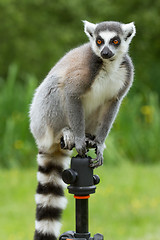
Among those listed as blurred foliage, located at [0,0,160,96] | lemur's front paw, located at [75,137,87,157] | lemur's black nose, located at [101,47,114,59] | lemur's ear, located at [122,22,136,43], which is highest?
blurred foliage, located at [0,0,160,96]

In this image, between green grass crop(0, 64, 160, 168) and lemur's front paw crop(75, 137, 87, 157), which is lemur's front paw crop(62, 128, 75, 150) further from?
green grass crop(0, 64, 160, 168)

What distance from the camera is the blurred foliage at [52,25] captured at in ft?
32.4

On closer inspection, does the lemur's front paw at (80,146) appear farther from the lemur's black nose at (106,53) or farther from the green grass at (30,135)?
the green grass at (30,135)

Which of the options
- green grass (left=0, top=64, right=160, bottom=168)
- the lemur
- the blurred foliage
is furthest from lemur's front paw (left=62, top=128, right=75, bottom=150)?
the blurred foliage

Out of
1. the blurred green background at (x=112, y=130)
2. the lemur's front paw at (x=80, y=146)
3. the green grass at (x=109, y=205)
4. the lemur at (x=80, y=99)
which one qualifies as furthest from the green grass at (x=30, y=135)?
the lemur's front paw at (x=80, y=146)

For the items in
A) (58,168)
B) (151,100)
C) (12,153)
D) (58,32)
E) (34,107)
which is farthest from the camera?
(58,32)

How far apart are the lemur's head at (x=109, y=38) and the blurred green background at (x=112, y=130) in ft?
7.48

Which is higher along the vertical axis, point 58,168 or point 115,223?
point 58,168

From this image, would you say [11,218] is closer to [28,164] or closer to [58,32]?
[28,164]

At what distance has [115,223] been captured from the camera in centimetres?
452

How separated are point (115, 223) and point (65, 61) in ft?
7.69

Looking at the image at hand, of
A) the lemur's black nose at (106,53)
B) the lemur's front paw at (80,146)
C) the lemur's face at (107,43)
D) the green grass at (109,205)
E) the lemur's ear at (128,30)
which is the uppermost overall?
the lemur's ear at (128,30)

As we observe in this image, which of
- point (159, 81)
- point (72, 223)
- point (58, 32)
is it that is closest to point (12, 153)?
point (72, 223)

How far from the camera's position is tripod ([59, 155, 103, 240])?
194cm
